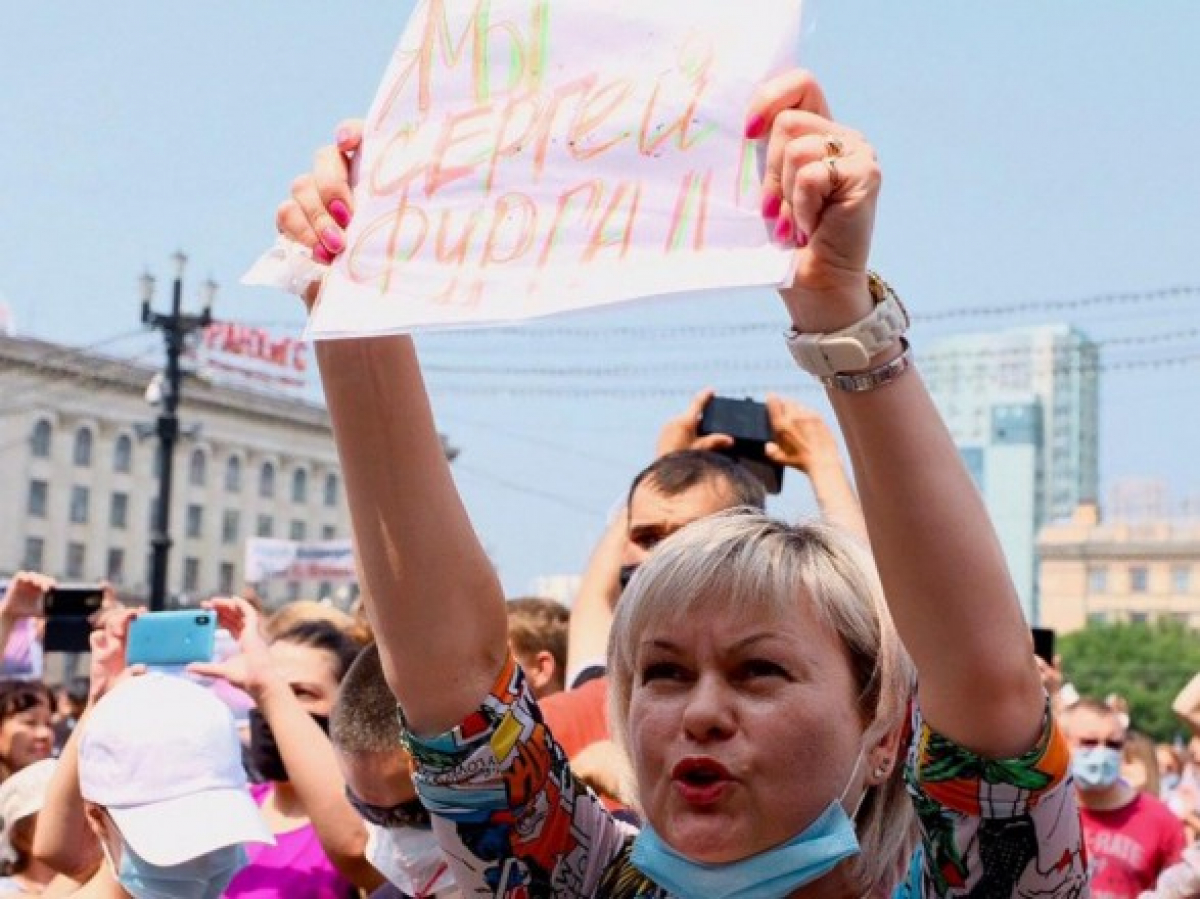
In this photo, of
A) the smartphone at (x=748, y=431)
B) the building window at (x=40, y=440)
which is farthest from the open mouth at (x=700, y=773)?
the building window at (x=40, y=440)

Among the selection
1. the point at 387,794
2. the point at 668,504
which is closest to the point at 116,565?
the point at 668,504

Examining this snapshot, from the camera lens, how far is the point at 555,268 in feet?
6.66

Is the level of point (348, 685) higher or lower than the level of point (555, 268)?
lower

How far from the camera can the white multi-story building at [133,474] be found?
77.8 m

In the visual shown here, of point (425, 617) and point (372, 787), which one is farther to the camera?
point (372, 787)

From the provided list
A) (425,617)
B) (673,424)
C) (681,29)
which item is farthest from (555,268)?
(673,424)

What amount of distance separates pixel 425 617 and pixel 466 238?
1.54 feet

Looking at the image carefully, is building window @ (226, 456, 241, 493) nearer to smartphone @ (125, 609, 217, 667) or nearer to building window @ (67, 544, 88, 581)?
building window @ (67, 544, 88, 581)

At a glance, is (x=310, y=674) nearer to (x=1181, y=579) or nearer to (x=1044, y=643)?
(x=1044, y=643)

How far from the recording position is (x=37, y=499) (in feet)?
261

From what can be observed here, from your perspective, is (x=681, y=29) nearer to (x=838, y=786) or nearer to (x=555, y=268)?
(x=555, y=268)

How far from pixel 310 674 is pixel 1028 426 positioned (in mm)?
182123

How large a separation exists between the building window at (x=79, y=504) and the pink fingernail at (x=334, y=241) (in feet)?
269

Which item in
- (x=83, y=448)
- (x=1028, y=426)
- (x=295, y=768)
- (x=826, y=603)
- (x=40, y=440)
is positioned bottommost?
(x=295, y=768)
